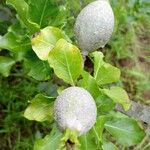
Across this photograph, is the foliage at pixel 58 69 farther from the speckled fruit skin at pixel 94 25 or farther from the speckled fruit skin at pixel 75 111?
the speckled fruit skin at pixel 75 111

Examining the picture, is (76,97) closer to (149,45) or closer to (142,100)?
(142,100)

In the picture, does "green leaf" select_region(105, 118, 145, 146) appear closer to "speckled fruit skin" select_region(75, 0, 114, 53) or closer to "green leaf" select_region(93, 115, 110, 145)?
"green leaf" select_region(93, 115, 110, 145)

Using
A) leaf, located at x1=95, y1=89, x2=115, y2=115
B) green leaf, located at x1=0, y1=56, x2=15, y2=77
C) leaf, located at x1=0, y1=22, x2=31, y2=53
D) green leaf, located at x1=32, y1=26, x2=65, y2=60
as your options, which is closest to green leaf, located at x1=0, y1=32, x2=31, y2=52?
leaf, located at x1=0, y1=22, x2=31, y2=53

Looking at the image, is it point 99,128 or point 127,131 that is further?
point 127,131

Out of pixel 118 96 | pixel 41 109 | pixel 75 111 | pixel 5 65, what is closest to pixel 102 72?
pixel 118 96

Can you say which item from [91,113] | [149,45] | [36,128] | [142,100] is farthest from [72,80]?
[149,45]

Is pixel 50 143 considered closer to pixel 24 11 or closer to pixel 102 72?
pixel 102 72
